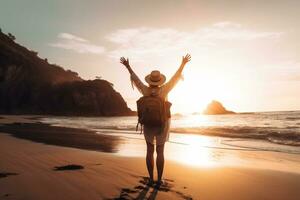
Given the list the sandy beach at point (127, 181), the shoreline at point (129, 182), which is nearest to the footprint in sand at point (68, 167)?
the sandy beach at point (127, 181)

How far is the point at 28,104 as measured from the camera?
3381 inches

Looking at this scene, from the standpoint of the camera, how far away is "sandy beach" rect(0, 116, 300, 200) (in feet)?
16.2

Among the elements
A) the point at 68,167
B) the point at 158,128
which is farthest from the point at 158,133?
the point at 68,167

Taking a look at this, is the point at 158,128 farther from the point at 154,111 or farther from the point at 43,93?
the point at 43,93

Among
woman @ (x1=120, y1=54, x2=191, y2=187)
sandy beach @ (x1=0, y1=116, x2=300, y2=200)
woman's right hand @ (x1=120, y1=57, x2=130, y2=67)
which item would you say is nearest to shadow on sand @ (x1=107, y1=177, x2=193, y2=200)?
sandy beach @ (x1=0, y1=116, x2=300, y2=200)

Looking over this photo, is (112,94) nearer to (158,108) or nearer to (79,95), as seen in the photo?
(79,95)

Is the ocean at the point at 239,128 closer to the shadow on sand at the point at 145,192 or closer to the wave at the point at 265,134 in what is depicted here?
the wave at the point at 265,134

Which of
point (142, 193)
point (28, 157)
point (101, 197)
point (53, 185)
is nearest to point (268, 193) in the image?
point (142, 193)

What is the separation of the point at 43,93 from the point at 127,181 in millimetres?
Result: 89560

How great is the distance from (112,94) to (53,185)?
309ft

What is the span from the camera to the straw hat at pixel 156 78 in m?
5.71

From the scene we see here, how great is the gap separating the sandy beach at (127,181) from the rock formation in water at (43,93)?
77.9 m

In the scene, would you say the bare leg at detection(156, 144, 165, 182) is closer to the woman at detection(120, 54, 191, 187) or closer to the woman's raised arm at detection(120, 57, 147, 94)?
the woman at detection(120, 54, 191, 187)

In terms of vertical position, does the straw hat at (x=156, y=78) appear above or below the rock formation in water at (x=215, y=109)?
below
